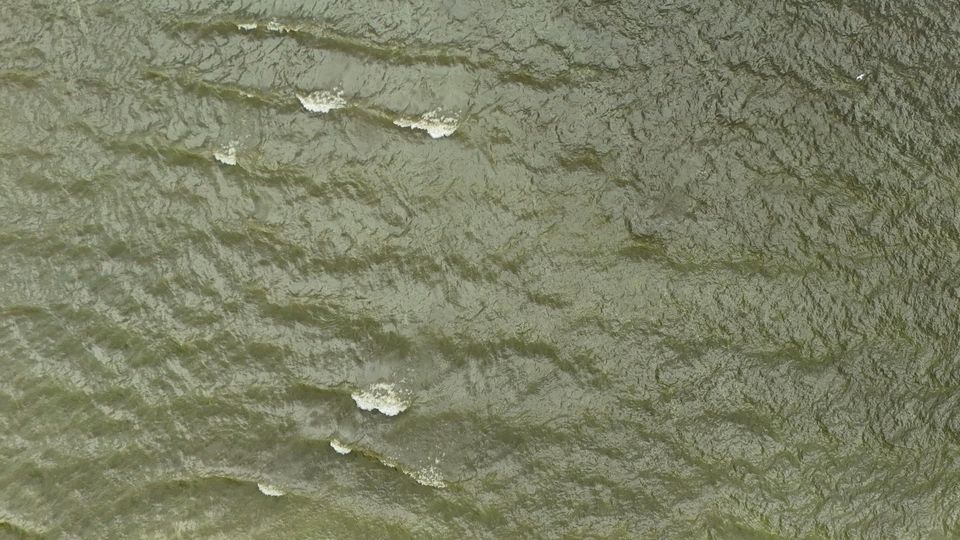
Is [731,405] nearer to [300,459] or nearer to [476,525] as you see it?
[476,525]

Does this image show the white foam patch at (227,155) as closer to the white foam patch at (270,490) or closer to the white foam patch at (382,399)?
the white foam patch at (382,399)

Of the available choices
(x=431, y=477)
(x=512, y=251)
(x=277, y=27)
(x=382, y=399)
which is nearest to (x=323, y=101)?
(x=277, y=27)

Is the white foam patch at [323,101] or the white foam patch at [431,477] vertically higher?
the white foam patch at [323,101]

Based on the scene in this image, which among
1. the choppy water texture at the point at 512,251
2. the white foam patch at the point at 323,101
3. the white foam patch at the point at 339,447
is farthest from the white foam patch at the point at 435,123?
the white foam patch at the point at 339,447

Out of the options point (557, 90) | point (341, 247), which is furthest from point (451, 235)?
point (557, 90)

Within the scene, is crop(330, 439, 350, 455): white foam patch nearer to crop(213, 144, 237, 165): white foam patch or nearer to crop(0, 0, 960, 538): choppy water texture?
crop(0, 0, 960, 538): choppy water texture

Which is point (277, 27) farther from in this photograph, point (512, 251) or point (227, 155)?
point (512, 251)
